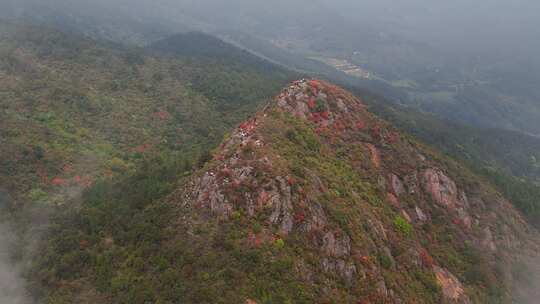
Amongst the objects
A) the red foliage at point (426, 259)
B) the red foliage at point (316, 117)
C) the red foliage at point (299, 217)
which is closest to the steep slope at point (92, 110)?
the red foliage at point (316, 117)

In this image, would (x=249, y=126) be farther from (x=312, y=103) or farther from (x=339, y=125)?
(x=339, y=125)

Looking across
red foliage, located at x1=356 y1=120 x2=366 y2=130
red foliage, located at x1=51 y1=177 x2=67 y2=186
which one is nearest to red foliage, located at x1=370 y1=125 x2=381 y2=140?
red foliage, located at x1=356 y1=120 x2=366 y2=130

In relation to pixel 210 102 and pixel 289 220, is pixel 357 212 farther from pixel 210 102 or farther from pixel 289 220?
pixel 210 102

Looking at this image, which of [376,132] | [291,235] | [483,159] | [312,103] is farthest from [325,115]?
[483,159]

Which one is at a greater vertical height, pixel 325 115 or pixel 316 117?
pixel 325 115

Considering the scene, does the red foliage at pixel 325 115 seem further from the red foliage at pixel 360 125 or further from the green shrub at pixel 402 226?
the green shrub at pixel 402 226
